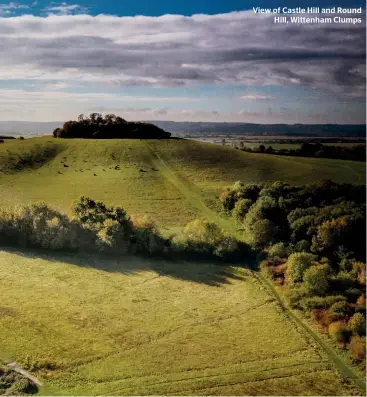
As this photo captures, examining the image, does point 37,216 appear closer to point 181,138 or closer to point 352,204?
point 352,204

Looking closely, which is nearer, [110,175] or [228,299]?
[228,299]

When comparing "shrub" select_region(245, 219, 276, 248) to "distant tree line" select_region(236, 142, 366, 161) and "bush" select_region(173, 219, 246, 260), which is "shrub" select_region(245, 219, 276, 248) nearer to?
"bush" select_region(173, 219, 246, 260)

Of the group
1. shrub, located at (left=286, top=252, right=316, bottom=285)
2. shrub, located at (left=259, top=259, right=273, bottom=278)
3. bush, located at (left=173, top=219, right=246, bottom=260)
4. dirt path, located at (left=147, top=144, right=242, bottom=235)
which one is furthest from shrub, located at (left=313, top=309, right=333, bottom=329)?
dirt path, located at (left=147, top=144, right=242, bottom=235)

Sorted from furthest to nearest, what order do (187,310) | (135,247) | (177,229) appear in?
(177,229), (135,247), (187,310)

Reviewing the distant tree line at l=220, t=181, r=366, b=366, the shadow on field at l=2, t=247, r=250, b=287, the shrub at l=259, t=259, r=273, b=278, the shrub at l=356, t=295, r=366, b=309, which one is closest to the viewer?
the distant tree line at l=220, t=181, r=366, b=366

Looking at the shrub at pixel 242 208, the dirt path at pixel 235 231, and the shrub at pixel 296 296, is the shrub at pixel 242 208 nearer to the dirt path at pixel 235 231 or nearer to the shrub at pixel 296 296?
the dirt path at pixel 235 231

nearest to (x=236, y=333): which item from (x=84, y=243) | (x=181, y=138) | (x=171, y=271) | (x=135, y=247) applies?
(x=171, y=271)

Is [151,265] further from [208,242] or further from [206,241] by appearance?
[208,242]
